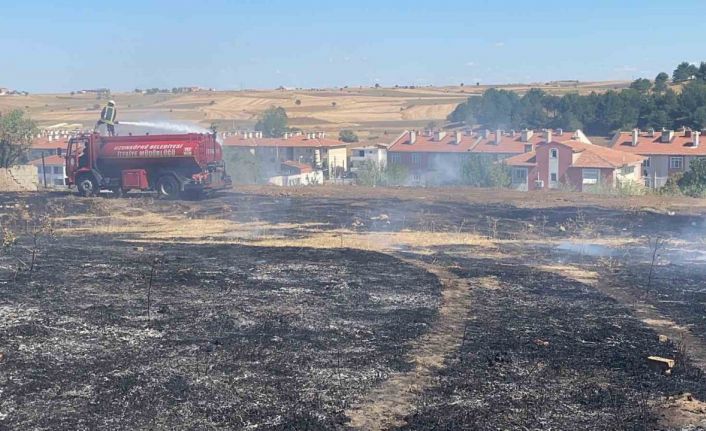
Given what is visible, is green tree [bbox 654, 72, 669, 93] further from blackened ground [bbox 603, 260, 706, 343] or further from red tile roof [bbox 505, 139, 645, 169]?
blackened ground [bbox 603, 260, 706, 343]

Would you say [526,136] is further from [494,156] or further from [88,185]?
[88,185]

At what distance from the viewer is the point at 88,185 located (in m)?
32.9

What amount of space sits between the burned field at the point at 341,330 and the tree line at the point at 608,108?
68279mm

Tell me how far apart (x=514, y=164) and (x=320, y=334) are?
55255mm

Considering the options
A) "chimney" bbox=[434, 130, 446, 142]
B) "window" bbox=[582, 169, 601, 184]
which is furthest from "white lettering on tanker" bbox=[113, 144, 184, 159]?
"chimney" bbox=[434, 130, 446, 142]

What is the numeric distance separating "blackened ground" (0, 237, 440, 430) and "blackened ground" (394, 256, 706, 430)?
103cm

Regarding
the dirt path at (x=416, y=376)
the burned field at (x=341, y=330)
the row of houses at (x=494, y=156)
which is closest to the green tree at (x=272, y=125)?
the row of houses at (x=494, y=156)

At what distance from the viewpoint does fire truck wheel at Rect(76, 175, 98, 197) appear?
32.8 metres

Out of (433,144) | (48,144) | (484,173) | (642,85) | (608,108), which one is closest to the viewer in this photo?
(484,173)

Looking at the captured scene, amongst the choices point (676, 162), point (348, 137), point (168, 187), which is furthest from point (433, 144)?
point (168, 187)

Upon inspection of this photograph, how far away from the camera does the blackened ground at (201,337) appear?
9094 mm

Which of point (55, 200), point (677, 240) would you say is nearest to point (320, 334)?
point (677, 240)

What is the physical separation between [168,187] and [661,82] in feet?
316

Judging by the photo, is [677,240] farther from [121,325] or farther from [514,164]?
[514,164]
